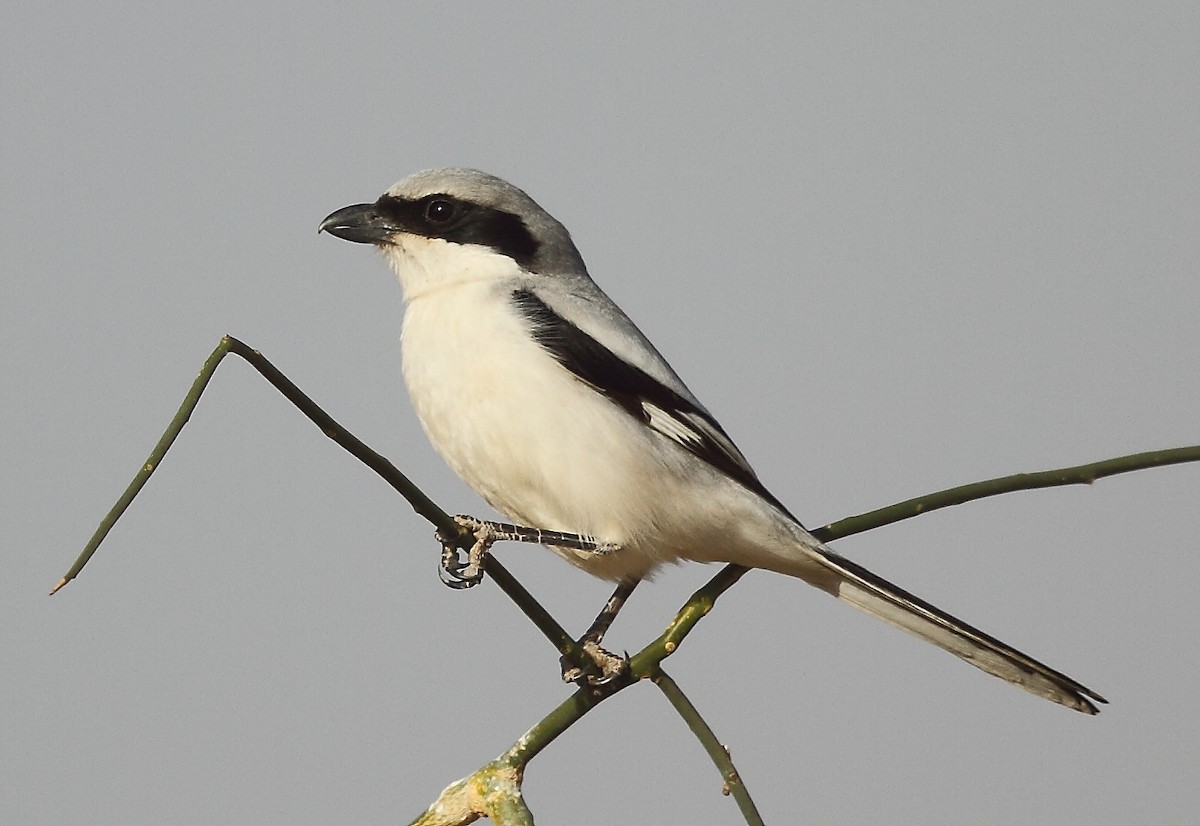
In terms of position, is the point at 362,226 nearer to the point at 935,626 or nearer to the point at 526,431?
the point at 526,431

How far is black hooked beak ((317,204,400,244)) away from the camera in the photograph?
3.95m

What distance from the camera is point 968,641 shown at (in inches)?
128

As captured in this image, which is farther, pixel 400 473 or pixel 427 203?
pixel 427 203

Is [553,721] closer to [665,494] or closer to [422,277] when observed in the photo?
[665,494]

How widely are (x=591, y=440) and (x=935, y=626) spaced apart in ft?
3.20

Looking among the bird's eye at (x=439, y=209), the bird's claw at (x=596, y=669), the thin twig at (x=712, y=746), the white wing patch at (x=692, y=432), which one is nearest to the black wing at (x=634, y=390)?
the white wing patch at (x=692, y=432)

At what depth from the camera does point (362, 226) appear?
3965 millimetres

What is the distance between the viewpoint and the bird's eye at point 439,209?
13.0 ft

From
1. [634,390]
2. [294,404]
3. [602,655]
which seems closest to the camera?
[294,404]

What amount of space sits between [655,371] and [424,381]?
63 cm

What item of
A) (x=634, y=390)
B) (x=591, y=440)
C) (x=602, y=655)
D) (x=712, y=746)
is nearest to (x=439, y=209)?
(x=634, y=390)

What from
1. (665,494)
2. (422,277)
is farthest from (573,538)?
(422,277)

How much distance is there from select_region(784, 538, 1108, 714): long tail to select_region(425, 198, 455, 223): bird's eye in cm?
144

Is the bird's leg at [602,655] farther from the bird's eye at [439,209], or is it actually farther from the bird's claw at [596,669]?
the bird's eye at [439,209]
